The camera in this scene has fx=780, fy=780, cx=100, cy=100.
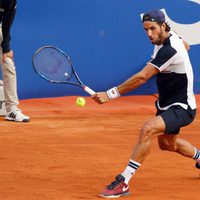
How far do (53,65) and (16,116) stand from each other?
286 centimetres

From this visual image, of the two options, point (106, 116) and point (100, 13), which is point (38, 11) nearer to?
point (100, 13)

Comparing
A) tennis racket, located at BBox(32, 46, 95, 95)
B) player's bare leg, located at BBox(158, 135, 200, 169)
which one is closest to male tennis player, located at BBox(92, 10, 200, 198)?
player's bare leg, located at BBox(158, 135, 200, 169)

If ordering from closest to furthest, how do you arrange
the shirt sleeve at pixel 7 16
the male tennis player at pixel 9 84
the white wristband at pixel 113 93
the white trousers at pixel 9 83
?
the white wristband at pixel 113 93
the shirt sleeve at pixel 7 16
the male tennis player at pixel 9 84
the white trousers at pixel 9 83

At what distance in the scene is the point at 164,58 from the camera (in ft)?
21.8

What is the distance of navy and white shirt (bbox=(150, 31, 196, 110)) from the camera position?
6.71m

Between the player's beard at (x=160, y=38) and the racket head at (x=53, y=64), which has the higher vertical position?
the player's beard at (x=160, y=38)

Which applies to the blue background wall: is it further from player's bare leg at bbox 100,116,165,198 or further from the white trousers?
player's bare leg at bbox 100,116,165,198

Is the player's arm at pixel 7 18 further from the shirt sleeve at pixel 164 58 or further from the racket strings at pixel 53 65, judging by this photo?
the shirt sleeve at pixel 164 58

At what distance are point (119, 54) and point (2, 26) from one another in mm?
2981

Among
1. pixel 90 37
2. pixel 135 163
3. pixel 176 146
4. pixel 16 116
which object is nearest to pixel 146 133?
pixel 135 163

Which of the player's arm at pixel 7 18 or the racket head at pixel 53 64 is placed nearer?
the racket head at pixel 53 64

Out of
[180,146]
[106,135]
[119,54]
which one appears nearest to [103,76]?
[119,54]

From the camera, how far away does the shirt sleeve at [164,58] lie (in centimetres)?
662

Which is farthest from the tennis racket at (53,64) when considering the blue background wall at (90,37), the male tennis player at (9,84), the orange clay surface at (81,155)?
the blue background wall at (90,37)
